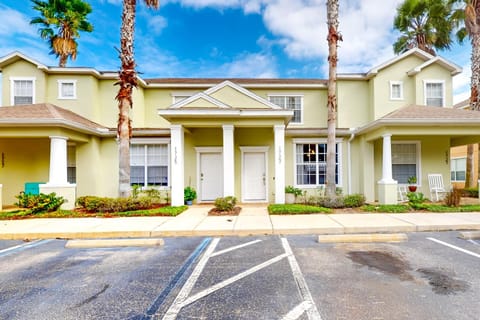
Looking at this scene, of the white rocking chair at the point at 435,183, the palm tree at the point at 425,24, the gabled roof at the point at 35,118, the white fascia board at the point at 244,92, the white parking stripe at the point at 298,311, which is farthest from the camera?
the palm tree at the point at 425,24

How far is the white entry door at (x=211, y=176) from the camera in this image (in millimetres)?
11547

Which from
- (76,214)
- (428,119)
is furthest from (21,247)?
(428,119)

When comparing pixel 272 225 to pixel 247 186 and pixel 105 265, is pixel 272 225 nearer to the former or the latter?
pixel 105 265

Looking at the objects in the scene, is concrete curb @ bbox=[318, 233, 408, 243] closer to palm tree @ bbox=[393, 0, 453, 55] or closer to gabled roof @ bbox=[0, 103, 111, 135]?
gabled roof @ bbox=[0, 103, 111, 135]

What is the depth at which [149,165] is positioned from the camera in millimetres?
11578

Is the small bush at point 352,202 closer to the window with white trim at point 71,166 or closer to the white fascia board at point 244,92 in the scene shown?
the white fascia board at point 244,92

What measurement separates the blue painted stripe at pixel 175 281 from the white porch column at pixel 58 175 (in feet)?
23.8

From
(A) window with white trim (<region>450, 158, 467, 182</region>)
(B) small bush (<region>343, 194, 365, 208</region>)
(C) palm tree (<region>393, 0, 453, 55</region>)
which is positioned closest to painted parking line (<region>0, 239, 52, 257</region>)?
(B) small bush (<region>343, 194, 365, 208</region>)

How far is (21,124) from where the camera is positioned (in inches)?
363

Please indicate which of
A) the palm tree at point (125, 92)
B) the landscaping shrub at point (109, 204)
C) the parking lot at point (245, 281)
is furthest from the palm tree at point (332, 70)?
the palm tree at point (125, 92)

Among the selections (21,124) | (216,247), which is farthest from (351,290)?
(21,124)

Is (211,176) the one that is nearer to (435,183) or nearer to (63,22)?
(435,183)

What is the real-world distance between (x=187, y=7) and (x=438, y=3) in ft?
55.9

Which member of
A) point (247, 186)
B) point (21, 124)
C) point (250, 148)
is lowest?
point (247, 186)
